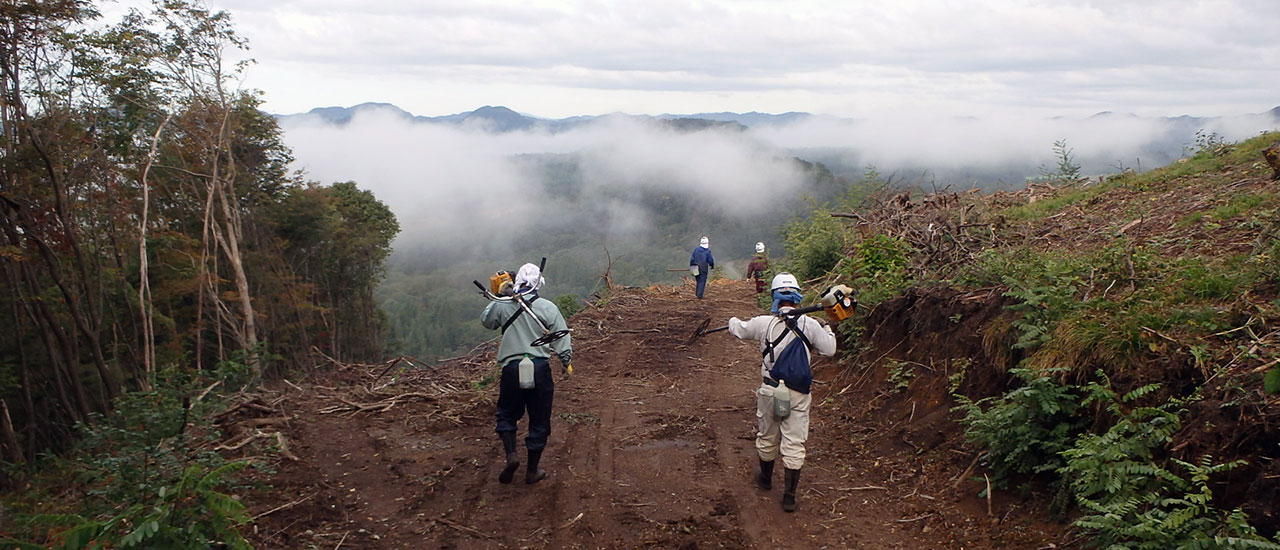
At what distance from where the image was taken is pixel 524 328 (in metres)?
6.46

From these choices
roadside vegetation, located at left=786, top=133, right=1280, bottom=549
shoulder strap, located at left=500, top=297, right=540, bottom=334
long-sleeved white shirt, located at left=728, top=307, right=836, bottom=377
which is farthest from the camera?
shoulder strap, located at left=500, top=297, right=540, bottom=334

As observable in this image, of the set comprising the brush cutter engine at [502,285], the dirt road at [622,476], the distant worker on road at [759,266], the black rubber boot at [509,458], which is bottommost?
the distant worker on road at [759,266]

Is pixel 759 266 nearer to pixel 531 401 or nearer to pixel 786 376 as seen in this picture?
pixel 531 401

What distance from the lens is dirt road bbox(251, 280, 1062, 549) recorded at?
544cm

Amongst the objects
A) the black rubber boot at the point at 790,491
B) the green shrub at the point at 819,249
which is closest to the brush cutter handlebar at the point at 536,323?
the black rubber boot at the point at 790,491

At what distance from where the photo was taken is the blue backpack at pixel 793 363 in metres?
5.79

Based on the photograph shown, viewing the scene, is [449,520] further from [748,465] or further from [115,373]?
[115,373]

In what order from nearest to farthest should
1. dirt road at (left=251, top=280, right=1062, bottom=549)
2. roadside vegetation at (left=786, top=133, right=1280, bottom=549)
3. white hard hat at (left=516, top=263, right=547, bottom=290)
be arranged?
roadside vegetation at (left=786, top=133, right=1280, bottom=549)
dirt road at (left=251, top=280, right=1062, bottom=549)
white hard hat at (left=516, top=263, right=547, bottom=290)

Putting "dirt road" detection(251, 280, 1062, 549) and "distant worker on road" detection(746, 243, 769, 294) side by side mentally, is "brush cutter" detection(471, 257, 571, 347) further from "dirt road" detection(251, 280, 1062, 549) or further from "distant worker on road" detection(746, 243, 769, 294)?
"distant worker on road" detection(746, 243, 769, 294)

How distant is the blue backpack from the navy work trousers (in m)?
1.82

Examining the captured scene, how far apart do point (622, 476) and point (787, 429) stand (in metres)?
1.51

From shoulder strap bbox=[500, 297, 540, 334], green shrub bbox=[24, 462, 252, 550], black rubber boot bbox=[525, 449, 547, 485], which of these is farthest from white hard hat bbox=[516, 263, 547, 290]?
green shrub bbox=[24, 462, 252, 550]

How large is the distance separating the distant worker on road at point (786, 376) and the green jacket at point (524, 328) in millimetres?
1428

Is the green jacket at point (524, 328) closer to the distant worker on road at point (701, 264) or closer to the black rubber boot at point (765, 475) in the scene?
the black rubber boot at point (765, 475)
